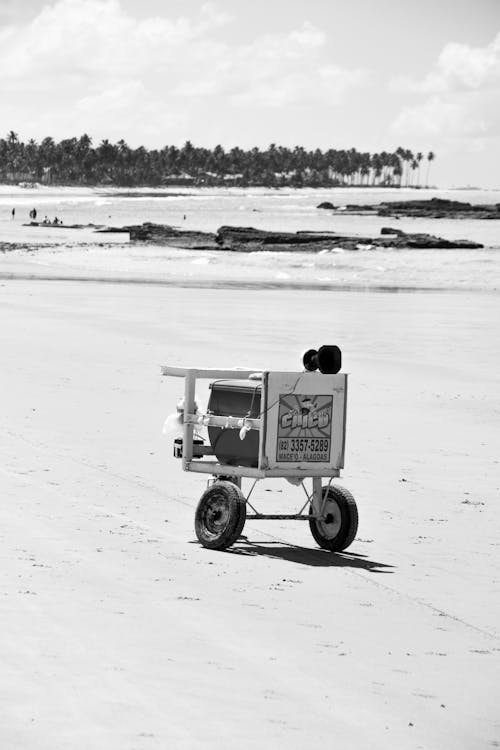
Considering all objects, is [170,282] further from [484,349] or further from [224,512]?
[224,512]

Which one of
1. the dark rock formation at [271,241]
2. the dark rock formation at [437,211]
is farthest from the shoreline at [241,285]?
the dark rock formation at [437,211]

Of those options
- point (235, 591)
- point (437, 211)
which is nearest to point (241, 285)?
point (235, 591)

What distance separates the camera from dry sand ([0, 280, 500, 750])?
528 centimetres

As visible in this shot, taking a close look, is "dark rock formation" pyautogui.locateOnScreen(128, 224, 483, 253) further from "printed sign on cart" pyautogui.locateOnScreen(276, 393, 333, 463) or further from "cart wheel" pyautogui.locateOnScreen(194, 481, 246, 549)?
"cart wheel" pyautogui.locateOnScreen(194, 481, 246, 549)

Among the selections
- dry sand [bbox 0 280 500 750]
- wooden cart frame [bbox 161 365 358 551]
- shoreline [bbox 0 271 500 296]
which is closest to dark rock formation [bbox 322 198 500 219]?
shoreline [bbox 0 271 500 296]

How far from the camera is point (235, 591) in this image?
7.36 meters

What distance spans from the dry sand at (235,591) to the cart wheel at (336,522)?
203mm

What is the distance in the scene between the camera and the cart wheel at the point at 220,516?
8461mm

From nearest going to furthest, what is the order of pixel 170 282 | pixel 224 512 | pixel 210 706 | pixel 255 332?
pixel 210 706, pixel 224 512, pixel 255 332, pixel 170 282

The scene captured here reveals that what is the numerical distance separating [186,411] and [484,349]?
13.8 metres

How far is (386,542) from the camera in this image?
911 centimetres

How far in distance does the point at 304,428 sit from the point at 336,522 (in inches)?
26.2

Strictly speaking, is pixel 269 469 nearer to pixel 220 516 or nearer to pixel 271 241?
pixel 220 516

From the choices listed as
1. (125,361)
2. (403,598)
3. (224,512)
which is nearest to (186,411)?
(224,512)
